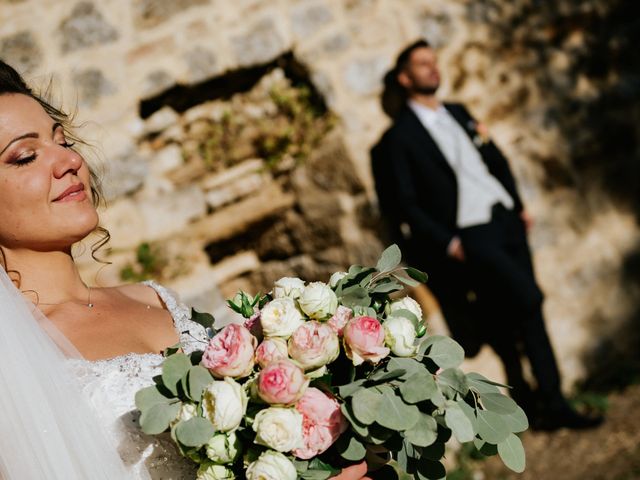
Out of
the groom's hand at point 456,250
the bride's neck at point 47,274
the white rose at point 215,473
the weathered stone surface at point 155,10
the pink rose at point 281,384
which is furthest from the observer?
the groom's hand at point 456,250

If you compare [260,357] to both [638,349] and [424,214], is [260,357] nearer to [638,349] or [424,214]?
[424,214]

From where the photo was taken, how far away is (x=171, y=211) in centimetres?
378

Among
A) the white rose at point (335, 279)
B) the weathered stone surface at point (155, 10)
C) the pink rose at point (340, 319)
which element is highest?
the weathered stone surface at point (155, 10)

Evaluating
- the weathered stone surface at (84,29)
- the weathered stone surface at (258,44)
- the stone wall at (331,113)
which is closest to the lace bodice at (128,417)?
the stone wall at (331,113)

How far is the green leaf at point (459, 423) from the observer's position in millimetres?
1478

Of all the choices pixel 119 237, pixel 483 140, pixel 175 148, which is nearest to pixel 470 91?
pixel 483 140

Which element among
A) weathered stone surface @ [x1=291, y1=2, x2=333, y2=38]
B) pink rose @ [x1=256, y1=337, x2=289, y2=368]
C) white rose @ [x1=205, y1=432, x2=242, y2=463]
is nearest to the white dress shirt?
weathered stone surface @ [x1=291, y1=2, x2=333, y2=38]

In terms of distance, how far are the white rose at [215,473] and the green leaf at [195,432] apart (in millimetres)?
115

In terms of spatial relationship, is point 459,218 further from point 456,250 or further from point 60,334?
point 60,334

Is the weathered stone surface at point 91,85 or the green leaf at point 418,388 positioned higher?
the weathered stone surface at point 91,85

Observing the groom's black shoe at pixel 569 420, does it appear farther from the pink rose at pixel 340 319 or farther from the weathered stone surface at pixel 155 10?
the weathered stone surface at pixel 155 10

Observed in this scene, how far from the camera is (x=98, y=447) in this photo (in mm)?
1635

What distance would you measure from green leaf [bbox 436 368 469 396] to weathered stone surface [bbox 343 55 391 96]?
2783mm

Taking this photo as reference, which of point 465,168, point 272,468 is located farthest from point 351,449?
point 465,168
